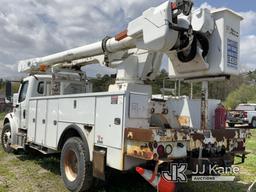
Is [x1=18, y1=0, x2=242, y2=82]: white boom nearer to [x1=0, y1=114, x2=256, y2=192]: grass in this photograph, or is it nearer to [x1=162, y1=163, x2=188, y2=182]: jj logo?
[x1=162, y1=163, x2=188, y2=182]: jj logo

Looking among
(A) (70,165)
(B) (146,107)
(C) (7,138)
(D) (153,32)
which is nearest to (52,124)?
(A) (70,165)

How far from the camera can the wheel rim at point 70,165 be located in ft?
21.4

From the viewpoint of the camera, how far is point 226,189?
7.01 metres

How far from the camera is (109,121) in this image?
540 cm

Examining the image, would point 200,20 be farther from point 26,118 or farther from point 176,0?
point 26,118

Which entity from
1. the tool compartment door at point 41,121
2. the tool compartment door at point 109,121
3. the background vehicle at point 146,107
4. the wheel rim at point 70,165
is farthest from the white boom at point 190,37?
the tool compartment door at point 41,121

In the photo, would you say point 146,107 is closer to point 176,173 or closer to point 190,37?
point 176,173

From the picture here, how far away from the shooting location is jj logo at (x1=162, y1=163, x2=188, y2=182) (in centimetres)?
503

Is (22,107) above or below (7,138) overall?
above

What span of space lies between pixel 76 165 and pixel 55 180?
1227mm

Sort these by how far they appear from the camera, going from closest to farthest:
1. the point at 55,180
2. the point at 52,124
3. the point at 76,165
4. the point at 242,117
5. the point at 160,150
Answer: the point at 160,150 → the point at 76,165 → the point at 52,124 → the point at 55,180 → the point at 242,117

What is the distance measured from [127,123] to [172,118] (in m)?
1.35

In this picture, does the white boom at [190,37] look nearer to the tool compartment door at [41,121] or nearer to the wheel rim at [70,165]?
the wheel rim at [70,165]

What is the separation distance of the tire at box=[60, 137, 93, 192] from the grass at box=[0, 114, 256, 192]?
0.27 meters
